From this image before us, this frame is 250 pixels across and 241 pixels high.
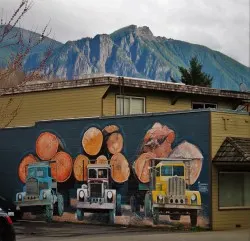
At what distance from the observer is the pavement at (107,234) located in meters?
20.7

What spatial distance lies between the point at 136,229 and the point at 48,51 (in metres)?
12.9

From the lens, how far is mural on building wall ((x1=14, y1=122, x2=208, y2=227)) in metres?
25.0

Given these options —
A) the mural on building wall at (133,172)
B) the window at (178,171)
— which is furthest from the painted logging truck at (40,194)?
the window at (178,171)

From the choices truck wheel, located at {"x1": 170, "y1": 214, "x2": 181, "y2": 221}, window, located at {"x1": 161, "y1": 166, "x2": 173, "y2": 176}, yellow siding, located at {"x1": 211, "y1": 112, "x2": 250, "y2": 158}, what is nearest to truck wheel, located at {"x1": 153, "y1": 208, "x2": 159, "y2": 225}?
truck wheel, located at {"x1": 170, "y1": 214, "x2": 181, "y2": 221}

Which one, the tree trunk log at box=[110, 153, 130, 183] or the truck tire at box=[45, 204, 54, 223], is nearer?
the tree trunk log at box=[110, 153, 130, 183]

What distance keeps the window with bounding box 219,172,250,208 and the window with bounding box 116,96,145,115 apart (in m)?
6.75

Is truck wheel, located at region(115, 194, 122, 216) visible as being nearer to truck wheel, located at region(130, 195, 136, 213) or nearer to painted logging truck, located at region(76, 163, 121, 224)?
painted logging truck, located at region(76, 163, 121, 224)

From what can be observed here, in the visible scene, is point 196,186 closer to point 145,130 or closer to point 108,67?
point 145,130

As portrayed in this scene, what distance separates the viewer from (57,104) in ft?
103

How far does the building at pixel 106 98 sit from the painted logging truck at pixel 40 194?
2.74m

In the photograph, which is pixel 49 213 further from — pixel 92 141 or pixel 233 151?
pixel 233 151

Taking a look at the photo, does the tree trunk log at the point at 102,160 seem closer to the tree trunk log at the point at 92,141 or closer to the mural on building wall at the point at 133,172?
the mural on building wall at the point at 133,172

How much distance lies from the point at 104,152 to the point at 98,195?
1.82 m

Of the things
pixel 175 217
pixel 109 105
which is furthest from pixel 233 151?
pixel 109 105
